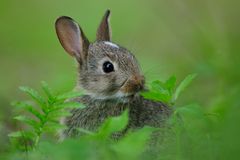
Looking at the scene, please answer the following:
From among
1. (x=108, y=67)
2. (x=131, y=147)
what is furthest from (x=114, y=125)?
(x=108, y=67)

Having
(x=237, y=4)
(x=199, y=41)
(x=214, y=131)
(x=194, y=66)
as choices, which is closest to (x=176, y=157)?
(x=214, y=131)

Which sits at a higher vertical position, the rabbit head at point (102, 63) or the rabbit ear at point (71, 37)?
the rabbit ear at point (71, 37)

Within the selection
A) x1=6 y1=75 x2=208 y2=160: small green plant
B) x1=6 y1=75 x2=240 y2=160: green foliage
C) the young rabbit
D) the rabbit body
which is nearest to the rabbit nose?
the young rabbit

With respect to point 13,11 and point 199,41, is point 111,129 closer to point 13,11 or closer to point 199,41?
point 199,41

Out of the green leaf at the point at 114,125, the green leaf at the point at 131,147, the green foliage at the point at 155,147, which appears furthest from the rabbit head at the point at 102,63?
the green leaf at the point at 131,147

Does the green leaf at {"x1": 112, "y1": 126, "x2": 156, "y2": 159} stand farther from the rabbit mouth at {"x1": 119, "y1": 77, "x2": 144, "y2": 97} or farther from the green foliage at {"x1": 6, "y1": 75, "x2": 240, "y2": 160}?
the rabbit mouth at {"x1": 119, "y1": 77, "x2": 144, "y2": 97}

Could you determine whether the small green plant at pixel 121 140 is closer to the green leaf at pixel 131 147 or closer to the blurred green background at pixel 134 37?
the green leaf at pixel 131 147
